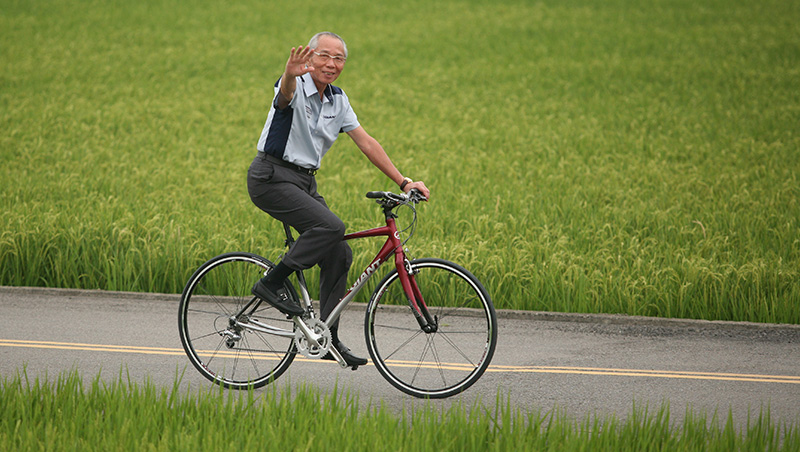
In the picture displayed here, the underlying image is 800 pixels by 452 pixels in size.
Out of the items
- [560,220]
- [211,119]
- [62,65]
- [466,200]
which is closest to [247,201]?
[466,200]

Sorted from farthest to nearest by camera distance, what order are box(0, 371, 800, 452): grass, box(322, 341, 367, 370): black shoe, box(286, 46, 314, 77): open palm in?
box(322, 341, 367, 370): black shoe < box(286, 46, 314, 77): open palm < box(0, 371, 800, 452): grass

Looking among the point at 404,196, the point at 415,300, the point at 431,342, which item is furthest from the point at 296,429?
the point at 431,342

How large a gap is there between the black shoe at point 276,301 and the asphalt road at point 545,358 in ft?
1.76

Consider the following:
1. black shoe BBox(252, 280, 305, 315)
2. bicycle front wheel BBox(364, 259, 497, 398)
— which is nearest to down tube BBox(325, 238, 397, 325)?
bicycle front wheel BBox(364, 259, 497, 398)

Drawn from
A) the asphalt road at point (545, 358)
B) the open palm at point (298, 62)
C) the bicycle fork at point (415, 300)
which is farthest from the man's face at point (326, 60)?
the asphalt road at point (545, 358)

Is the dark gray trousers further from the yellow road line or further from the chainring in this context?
the yellow road line

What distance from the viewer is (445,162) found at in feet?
51.6

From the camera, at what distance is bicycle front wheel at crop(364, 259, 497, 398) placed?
19.4ft

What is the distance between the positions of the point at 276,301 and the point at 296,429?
115 cm

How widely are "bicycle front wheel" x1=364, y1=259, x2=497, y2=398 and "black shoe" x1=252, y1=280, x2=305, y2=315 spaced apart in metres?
0.48

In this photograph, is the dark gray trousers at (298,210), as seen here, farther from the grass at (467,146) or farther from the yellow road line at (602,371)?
the grass at (467,146)

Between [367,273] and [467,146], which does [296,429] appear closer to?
[367,273]

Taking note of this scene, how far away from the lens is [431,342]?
6898 millimetres

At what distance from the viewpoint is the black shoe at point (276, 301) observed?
239 inches
